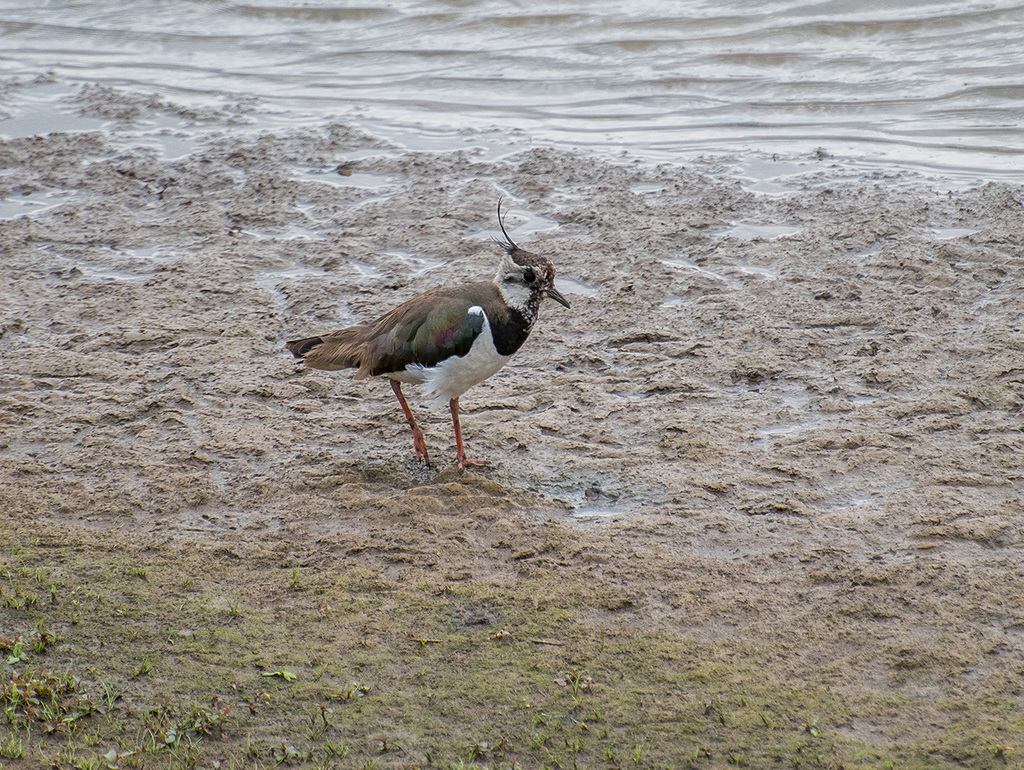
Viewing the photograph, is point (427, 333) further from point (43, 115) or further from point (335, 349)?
point (43, 115)

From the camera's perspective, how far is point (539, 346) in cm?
675

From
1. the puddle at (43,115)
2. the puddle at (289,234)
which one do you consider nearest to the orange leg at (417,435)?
the puddle at (289,234)

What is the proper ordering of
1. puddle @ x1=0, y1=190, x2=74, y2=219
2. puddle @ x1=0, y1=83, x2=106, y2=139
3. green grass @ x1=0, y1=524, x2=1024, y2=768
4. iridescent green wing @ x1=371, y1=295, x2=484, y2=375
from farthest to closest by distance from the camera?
puddle @ x1=0, y1=83, x2=106, y2=139 → puddle @ x1=0, y1=190, x2=74, y2=219 → iridescent green wing @ x1=371, y1=295, x2=484, y2=375 → green grass @ x1=0, y1=524, x2=1024, y2=768

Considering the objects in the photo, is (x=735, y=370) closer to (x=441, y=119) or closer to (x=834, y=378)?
(x=834, y=378)

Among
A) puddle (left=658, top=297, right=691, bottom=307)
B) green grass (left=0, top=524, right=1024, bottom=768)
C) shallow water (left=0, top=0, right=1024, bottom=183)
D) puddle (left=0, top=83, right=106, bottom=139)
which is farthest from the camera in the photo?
puddle (left=0, top=83, right=106, bottom=139)

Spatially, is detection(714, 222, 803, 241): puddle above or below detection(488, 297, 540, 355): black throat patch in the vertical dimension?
below

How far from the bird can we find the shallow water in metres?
3.90

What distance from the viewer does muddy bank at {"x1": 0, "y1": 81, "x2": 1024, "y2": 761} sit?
4562 millimetres

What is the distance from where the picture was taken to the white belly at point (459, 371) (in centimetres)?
549

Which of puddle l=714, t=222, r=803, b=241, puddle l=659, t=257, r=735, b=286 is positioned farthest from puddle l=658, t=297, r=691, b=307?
puddle l=714, t=222, r=803, b=241

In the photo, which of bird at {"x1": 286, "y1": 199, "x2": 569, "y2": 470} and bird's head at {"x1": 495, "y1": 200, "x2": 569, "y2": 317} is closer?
bird at {"x1": 286, "y1": 199, "x2": 569, "y2": 470}

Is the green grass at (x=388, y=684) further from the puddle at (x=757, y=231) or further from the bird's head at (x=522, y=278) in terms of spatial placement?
the puddle at (x=757, y=231)

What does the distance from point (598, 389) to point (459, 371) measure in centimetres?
103

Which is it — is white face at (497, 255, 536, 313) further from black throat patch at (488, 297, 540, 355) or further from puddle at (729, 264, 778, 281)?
puddle at (729, 264, 778, 281)
